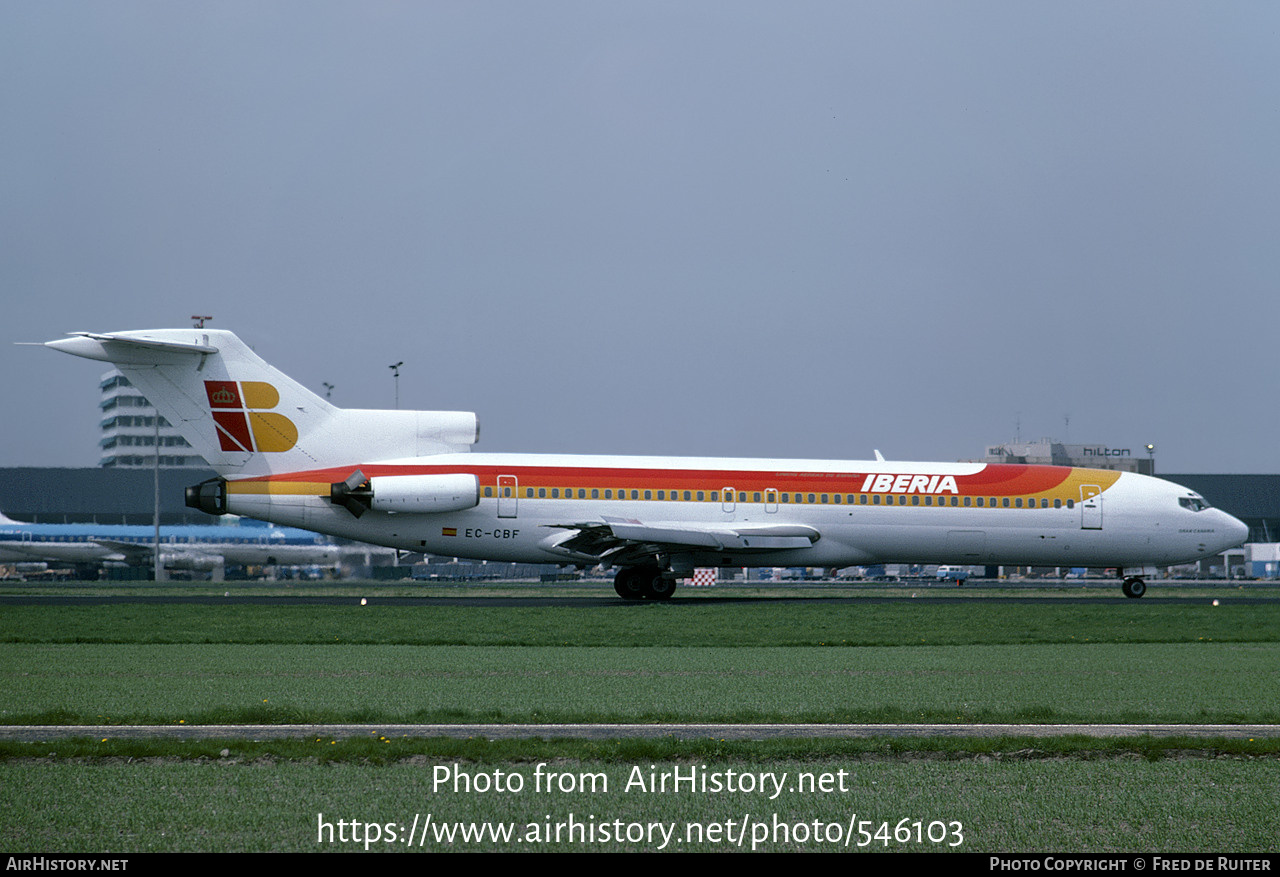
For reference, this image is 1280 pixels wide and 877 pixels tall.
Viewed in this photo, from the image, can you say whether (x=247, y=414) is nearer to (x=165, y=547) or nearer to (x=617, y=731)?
(x=617, y=731)

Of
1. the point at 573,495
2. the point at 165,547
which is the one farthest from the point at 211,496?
the point at 165,547

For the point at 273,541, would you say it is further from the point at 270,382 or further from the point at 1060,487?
the point at 1060,487

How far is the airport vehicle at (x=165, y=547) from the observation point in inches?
2616

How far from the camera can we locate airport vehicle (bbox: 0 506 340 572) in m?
66.4

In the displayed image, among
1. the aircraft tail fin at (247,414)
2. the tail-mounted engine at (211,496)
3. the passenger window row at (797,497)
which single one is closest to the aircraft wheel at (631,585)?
the passenger window row at (797,497)

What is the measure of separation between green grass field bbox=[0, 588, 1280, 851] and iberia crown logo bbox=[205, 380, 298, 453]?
838 centimetres

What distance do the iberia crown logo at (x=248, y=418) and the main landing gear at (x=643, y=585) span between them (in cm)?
925

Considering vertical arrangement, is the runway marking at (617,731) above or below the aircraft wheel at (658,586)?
above

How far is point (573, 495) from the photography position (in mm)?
31781

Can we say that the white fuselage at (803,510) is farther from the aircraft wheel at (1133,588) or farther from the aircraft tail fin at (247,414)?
the aircraft wheel at (1133,588)

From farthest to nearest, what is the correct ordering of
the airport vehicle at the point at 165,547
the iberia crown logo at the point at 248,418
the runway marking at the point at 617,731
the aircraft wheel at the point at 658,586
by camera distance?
the airport vehicle at the point at 165,547
the aircraft wheel at the point at 658,586
the iberia crown logo at the point at 248,418
the runway marking at the point at 617,731

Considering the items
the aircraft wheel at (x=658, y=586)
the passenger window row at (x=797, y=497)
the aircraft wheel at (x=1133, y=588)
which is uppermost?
the passenger window row at (x=797, y=497)

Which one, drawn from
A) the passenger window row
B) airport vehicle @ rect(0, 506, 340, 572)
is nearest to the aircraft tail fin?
the passenger window row
